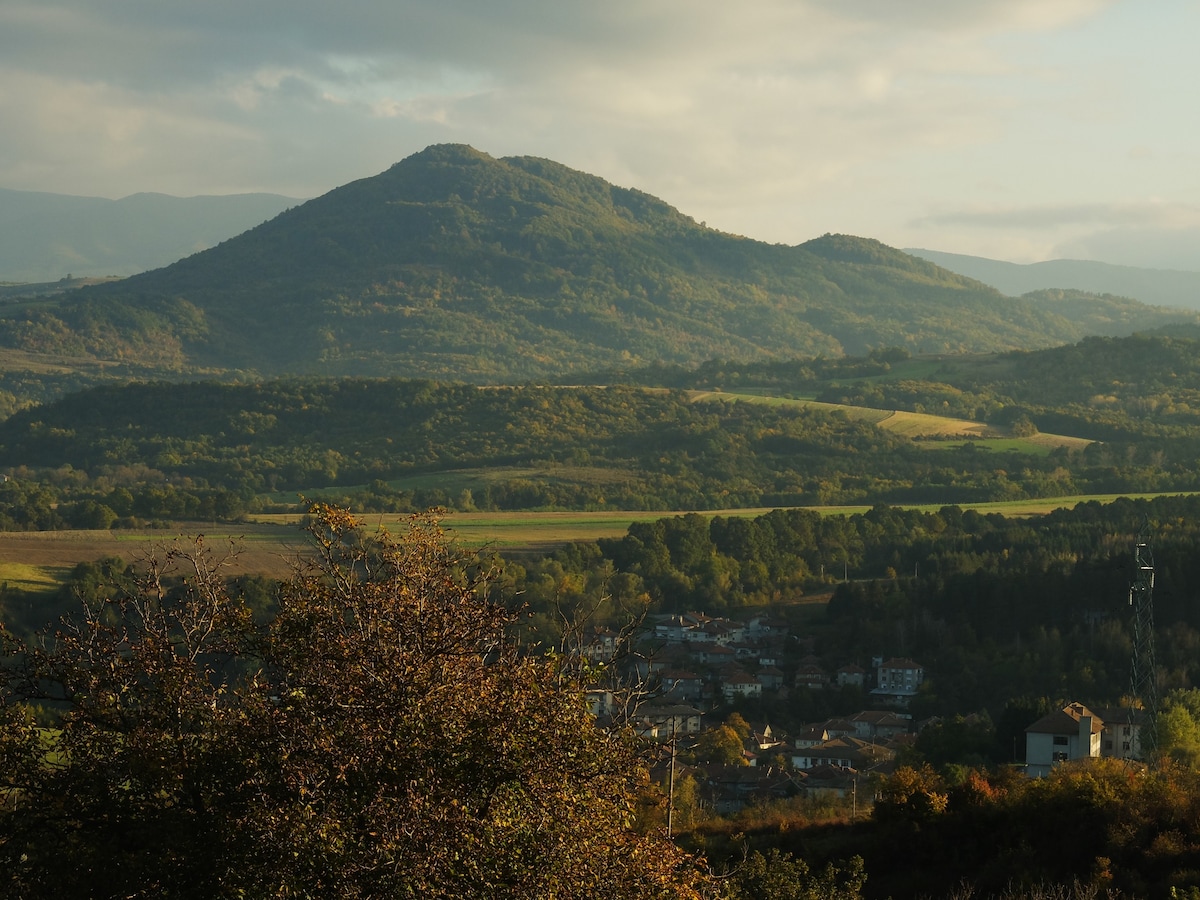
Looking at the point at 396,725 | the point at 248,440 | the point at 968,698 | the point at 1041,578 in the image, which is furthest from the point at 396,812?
the point at 248,440

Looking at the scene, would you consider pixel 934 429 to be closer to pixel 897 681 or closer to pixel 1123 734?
pixel 897 681

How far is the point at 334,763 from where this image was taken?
10.4 m

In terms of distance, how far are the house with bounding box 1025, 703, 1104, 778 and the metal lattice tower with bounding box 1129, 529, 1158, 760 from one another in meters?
1.20

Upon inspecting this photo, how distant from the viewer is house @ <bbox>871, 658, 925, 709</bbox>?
159 ft

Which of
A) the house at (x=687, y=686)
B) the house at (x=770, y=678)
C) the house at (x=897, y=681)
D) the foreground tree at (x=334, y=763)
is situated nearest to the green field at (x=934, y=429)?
the house at (x=770, y=678)

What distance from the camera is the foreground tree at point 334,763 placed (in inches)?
400

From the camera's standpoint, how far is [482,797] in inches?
418

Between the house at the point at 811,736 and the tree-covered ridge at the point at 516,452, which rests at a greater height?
the tree-covered ridge at the point at 516,452

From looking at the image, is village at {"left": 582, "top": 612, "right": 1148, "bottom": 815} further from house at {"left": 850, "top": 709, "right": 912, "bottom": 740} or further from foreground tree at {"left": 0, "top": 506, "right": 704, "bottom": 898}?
foreground tree at {"left": 0, "top": 506, "right": 704, "bottom": 898}

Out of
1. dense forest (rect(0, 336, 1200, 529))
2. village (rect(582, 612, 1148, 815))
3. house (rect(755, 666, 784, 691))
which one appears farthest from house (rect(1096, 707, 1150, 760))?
dense forest (rect(0, 336, 1200, 529))

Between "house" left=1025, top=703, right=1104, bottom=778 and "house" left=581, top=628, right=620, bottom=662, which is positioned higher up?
"house" left=581, top=628, right=620, bottom=662

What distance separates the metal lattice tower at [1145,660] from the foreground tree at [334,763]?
81.2ft

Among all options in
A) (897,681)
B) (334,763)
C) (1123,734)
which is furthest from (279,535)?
(334,763)

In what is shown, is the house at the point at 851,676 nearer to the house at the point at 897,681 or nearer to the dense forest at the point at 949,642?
the house at the point at 897,681
